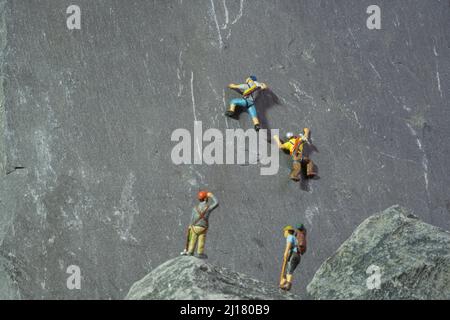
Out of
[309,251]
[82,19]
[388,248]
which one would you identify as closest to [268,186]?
[309,251]

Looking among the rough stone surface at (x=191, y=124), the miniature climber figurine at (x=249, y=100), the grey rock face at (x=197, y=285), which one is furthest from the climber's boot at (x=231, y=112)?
the grey rock face at (x=197, y=285)

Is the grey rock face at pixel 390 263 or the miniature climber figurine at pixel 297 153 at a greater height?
the miniature climber figurine at pixel 297 153

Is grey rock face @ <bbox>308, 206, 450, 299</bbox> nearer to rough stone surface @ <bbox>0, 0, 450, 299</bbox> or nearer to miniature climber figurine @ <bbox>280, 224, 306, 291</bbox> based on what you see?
miniature climber figurine @ <bbox>280, 224, 306, 291</bbox>

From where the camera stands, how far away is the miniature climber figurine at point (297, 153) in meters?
22.6

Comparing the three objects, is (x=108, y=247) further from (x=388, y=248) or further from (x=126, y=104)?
(x=388, y=248)

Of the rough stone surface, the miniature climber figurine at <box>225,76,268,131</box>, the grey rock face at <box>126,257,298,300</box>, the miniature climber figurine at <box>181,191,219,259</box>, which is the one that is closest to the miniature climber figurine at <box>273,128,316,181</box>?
the rough stone surface

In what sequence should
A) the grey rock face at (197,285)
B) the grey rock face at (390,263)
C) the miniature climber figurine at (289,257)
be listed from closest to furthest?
the grey rock face at (197,285), the grey rock face at (390,263), the miniature climber figurine at (289,257)

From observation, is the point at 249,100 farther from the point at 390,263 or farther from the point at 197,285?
the point at 197,285

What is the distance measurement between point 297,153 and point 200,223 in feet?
12.9

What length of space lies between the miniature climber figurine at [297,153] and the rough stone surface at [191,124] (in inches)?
11.6

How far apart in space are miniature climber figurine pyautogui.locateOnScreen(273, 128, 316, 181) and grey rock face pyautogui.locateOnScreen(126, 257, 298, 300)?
4.00m

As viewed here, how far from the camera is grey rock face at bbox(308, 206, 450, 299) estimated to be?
65.2 ft

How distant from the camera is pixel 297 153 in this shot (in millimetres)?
22672

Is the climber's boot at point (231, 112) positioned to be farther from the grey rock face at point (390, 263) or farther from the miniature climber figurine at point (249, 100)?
the grey rock face at point (390, 263)
